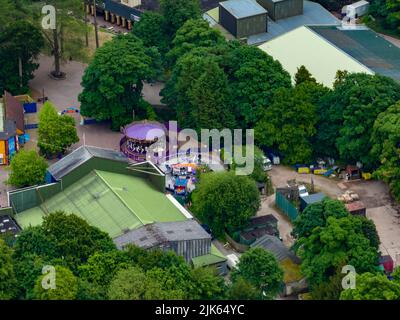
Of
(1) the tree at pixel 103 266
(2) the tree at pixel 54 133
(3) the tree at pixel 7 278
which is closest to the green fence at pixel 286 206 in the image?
(1) the tree at pixel 103 266

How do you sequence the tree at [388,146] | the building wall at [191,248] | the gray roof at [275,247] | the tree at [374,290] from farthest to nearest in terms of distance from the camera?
1. the tree at [388,146]
2. the gray roof at [275,247]
3. the building wall at [191,248]
4. the tree at [374,290]

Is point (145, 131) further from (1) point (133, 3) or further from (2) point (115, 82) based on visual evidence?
(1) point (133, 3)

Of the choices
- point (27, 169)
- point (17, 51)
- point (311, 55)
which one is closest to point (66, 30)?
point (17, 51)

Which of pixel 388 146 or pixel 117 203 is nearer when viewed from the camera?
pixel 117 203

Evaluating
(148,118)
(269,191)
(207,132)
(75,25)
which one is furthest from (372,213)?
(75,25)

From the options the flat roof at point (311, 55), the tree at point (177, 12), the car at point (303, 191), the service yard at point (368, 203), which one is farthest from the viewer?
the tree at point (177, 12)

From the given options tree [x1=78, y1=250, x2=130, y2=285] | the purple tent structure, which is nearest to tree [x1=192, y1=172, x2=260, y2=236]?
the purple tent structure

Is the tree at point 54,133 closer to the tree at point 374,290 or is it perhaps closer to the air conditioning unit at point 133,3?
the air conditioning unit at point 133,3
